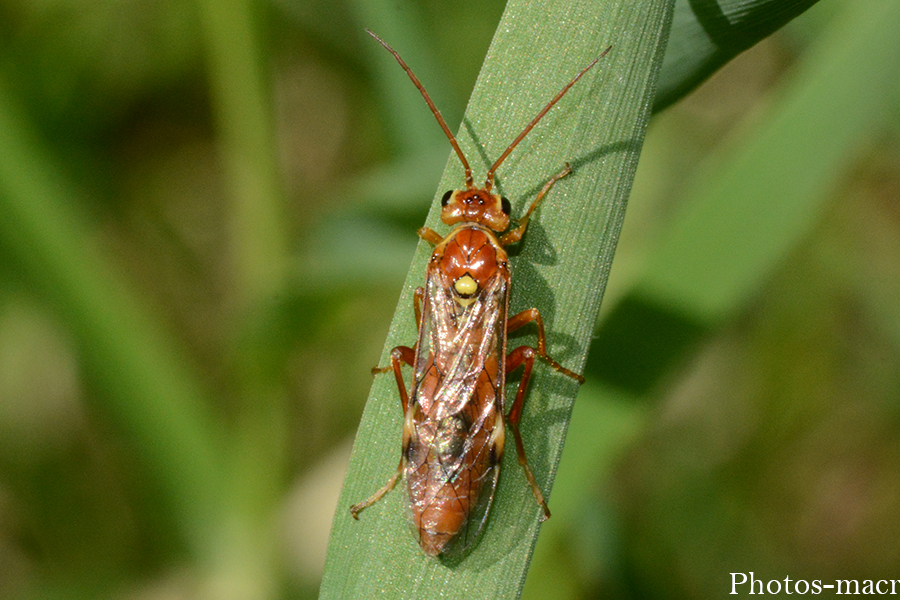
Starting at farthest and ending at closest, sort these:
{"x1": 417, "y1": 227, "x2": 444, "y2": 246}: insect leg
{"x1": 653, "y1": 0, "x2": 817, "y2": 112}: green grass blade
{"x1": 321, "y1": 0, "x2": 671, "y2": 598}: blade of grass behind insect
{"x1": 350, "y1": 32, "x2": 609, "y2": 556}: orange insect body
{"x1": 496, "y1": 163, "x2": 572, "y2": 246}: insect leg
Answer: {"x1": 417, "y1": 227, "x2": 444, "y2": 246}: insect leg
{"x1": 350, "y1": 32, "x2": 609, "y2": 556}: orange insect body
{"x1": 496, "y1": 163, "x2": 572, "y2": 246}: insect leg
{"x1": 321, "y1": 0, "x2": 671, "y2": 598}: blade of grass behind insect
{"x1": 653, "y1": 0, "x2": 817, "y2": 112}: green grass blade

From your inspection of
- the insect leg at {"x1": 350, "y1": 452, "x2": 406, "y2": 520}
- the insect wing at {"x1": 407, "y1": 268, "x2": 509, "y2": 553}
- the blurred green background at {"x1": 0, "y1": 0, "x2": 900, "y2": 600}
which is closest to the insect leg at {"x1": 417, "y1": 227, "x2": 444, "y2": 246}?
the insect wing at {"x1": 407, "y1": 268, "x2": 509, "y2": 553}

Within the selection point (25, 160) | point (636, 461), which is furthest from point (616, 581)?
point (25, 160)

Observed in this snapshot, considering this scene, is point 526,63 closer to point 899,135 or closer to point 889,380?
point 899,135

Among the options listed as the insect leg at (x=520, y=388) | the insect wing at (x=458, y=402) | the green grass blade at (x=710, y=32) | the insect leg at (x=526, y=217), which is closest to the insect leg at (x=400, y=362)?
the insect wing at (x=458, y=402)

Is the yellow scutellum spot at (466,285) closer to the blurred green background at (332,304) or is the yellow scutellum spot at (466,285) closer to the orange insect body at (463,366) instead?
the orange insect body at (463,366)

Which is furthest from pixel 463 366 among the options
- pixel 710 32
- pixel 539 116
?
pixel 710 32

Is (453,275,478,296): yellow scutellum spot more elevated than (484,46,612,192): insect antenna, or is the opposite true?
(484,46,612,192): insect antenna

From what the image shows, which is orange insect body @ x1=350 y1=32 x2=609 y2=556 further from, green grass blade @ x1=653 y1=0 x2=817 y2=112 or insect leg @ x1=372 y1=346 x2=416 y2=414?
green grass blade @ x1=653 y1=0 x2=817 y2=112
